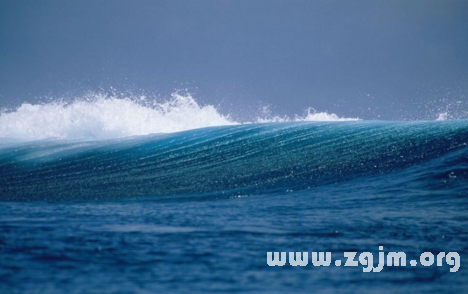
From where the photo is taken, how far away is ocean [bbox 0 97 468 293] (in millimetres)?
1928

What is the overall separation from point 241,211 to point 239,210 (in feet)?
0.26

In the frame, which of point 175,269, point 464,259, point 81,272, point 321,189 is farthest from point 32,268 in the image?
point 321,189

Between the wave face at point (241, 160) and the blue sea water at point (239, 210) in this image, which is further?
the wave face at point (241, 160)

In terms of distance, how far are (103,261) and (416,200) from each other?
324 cm

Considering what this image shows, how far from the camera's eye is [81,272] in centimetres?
196

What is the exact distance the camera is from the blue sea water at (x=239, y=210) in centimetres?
193

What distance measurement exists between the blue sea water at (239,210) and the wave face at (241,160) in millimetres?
29

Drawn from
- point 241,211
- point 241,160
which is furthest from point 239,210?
point 241,160

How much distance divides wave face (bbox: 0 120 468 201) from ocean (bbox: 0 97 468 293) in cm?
3

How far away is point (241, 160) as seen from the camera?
24.0 ft

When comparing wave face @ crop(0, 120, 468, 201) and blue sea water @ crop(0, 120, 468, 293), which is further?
wave face @ crop(0, 120, 468, 201)

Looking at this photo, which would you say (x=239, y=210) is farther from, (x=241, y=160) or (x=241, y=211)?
(x=241, y=160)

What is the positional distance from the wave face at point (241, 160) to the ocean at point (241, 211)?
0.10ft

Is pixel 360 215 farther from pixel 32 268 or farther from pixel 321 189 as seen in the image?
pixel 32 268
